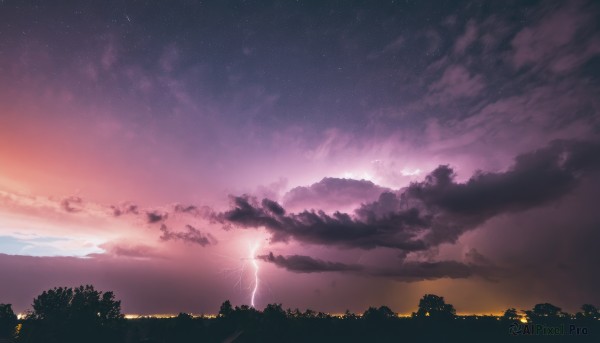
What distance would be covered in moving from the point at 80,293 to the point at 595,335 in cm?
18391

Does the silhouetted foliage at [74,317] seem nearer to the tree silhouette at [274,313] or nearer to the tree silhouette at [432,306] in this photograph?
the tree silhouette at [274,313]

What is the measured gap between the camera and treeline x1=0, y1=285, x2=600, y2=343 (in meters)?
66.9

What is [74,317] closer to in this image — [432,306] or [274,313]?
[274,313]

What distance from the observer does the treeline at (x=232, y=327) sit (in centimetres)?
6694

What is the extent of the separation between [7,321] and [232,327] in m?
62.4

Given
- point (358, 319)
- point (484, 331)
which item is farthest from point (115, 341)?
point (484, 331)

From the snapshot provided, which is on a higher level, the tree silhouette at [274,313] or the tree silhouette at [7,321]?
the tree silhouette at [274,313]

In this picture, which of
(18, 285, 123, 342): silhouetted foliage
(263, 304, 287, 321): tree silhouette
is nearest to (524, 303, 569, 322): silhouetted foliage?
(263, 304, 287, 321): tree silhouette

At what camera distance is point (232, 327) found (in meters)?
87.0

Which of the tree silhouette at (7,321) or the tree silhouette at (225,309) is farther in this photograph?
the tree silhouette at (225,309)

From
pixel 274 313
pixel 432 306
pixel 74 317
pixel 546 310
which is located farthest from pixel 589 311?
pixel 74 317

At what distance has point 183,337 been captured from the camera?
75.4 meters

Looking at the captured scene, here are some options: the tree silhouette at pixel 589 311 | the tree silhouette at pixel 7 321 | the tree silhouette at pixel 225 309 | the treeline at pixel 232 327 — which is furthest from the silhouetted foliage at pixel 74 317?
the tree silhouette at pixel 589 311

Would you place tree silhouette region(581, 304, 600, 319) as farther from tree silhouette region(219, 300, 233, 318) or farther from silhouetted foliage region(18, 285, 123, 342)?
silhouetted foliage region(18, 285, 123, 342)
